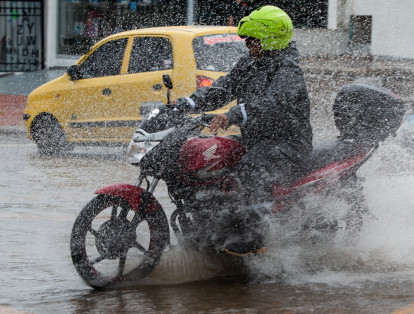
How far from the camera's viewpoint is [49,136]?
39.0 feet

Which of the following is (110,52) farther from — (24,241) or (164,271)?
(164,271)

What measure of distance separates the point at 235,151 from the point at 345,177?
84 cm

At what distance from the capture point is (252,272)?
5.53m

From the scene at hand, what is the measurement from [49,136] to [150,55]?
6.29 ft

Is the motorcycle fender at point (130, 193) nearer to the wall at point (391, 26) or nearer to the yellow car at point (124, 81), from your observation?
the yellow car at point (124, 81)

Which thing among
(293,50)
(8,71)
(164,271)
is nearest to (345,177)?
(293,50)

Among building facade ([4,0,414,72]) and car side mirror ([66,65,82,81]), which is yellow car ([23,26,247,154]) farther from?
building facade ([4,0,414,72])

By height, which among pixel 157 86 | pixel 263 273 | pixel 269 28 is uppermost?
pixel 269 28

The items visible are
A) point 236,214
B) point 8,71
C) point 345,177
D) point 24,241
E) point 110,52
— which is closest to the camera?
point 236,214

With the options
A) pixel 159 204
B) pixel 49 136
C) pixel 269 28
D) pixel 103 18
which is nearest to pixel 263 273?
pixel 159 204

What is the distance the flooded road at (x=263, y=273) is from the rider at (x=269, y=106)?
539mm

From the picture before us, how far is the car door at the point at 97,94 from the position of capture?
36.7ft

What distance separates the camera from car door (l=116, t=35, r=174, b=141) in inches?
423

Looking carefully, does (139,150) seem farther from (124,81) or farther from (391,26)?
(391,26)
